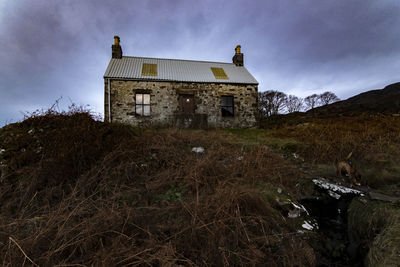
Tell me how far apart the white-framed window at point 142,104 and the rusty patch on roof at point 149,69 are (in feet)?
4.83

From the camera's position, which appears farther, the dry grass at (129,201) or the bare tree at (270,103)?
the bare tree at (270,103)

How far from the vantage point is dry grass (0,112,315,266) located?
1.79 meters

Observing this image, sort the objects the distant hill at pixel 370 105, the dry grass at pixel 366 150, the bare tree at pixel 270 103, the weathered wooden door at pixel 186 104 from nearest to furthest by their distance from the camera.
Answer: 1. the dry grass at pixel 366 150
2. the weathered wooden door at pixel 186 104
3. the distant hill at pixel 370 105
4. the bare tree at pixel 270 103

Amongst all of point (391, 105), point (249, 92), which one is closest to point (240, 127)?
point (249, 92)

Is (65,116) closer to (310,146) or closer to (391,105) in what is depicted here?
(310,146)

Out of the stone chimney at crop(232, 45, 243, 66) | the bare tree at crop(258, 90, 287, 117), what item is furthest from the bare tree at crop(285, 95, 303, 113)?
the stone chimney at crop(232, 45, 243, 66)

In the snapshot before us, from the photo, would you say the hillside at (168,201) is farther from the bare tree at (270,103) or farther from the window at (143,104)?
the bare tree at (270,103)

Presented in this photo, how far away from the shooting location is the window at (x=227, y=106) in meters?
12.5

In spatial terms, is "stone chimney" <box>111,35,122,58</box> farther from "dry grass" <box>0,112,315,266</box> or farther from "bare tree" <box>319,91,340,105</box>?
"bare tree" <box>319,91,340,105</box>

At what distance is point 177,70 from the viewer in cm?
1286

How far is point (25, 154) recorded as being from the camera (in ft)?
12.3

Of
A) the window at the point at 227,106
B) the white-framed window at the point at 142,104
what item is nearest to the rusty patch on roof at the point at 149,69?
the white-framed window at the point at 142,104

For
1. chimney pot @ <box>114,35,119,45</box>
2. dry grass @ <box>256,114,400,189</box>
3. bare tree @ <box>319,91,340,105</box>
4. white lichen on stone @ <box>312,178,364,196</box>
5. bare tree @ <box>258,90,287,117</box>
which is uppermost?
chimney pot @ <box>114,35,119,45</box>

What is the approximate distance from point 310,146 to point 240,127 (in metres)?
6.92
